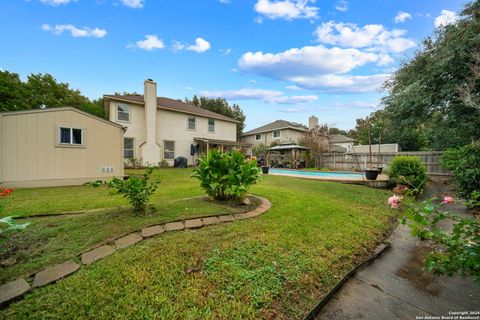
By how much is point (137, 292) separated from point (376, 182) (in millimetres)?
9724

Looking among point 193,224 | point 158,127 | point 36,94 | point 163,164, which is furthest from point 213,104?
point 193,224

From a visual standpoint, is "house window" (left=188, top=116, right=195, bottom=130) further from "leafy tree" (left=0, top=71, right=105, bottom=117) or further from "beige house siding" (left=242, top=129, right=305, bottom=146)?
"leafy tree" (left=0, top=71, right=105, bottom=117)

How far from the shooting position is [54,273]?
199 centimetres

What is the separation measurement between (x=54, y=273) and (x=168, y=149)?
15.8 metres

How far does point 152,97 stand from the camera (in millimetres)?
15586

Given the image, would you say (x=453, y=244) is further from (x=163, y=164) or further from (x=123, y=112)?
(x=123, y=112)

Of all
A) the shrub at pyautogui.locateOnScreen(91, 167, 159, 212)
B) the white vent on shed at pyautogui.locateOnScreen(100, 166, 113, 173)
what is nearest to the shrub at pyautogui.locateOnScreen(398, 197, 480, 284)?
the shrub at pyautogui.locateOnScreen(91, 167, 159, 212)

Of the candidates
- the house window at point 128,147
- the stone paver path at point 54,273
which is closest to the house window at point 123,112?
the house window at point 128,147

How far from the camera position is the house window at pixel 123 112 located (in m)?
14.9

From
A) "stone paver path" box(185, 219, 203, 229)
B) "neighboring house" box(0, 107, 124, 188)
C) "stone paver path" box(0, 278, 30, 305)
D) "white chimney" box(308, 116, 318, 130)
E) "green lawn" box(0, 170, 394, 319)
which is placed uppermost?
"white chimney" box(308, 116, 318, 130)

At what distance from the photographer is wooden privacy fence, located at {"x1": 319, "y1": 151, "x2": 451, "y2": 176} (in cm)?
1141

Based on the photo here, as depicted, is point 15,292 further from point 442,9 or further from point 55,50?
point 442,9

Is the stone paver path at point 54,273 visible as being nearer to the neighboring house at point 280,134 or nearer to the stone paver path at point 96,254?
the stone paver path at point 96,254

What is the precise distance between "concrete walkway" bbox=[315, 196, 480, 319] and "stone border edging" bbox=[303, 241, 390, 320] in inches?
1.6
